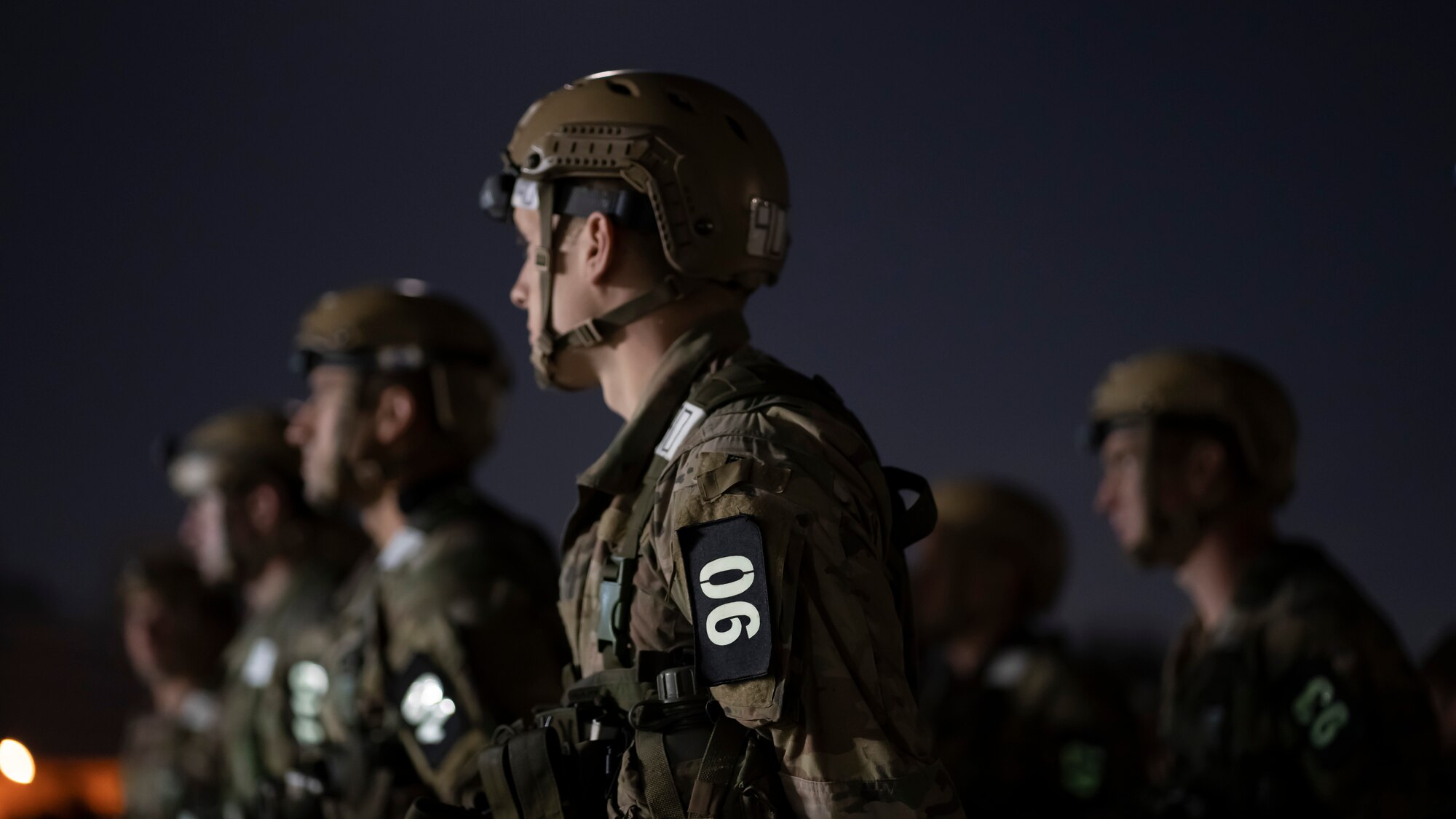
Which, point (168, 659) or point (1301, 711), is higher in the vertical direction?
point (1301, 711)

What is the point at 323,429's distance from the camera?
16.8 ft

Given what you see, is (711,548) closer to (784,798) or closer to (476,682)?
(784,798)

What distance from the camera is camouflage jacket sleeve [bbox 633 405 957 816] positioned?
226 centimetres

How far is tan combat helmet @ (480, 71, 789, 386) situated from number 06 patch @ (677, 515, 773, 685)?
2.51ft

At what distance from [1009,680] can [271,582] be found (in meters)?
3.64

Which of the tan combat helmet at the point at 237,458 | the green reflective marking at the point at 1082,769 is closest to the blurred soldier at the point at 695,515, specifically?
the tan combat helmet at the point at 237,458

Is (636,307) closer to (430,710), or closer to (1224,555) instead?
(430,710)

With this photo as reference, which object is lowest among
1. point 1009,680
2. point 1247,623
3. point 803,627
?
point 1009,680

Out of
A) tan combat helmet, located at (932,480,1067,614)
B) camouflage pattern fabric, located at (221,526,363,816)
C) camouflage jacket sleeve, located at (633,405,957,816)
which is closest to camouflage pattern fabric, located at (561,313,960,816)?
camouflage jacket sleeve, located at (633,405,957,816)

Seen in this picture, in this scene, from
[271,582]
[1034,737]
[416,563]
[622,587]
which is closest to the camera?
[622,587]

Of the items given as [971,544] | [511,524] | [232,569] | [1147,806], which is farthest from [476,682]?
[971,544]

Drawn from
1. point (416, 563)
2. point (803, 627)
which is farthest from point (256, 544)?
point (803, 627)

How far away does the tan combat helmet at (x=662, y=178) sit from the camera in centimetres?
293

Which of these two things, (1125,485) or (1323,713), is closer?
(1323,713)
